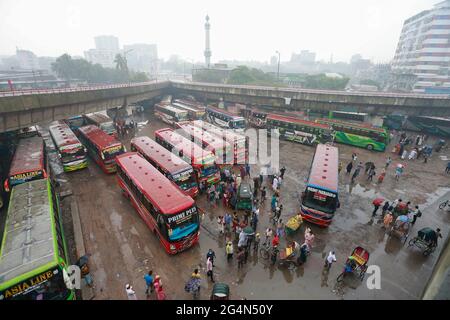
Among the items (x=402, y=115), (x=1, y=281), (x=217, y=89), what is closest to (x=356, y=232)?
(x=1, y=281)

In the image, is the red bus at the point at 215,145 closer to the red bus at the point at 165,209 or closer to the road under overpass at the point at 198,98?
the red bus at the point at 165,209

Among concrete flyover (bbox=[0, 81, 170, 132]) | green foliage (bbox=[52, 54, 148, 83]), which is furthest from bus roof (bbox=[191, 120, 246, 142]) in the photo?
green foliage (bbox=[52, 54, 148, 83])

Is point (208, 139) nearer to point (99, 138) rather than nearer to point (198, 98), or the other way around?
point (99, 138)

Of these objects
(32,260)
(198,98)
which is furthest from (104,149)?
(198,98)

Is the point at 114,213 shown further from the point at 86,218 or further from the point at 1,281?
the point at 1,281

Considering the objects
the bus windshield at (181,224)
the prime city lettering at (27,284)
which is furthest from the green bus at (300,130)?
the prime city lettering at (27,284)
